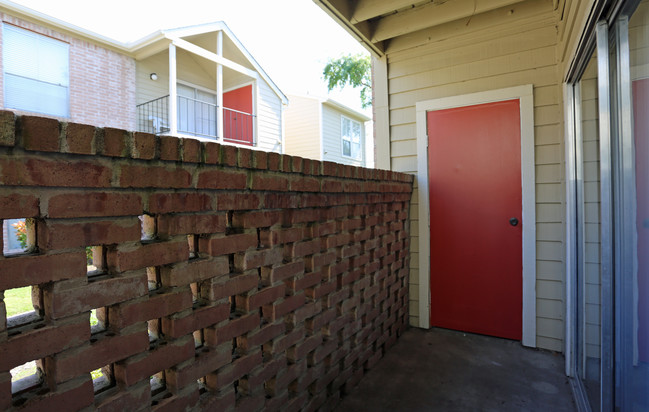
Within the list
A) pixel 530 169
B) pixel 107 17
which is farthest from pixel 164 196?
pixel 107 17

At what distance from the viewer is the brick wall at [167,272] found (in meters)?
0.77

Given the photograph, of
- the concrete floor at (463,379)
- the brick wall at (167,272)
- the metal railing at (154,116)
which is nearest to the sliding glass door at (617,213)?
the concrete floor at (463,379)

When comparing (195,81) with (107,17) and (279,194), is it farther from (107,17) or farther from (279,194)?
(279,194)

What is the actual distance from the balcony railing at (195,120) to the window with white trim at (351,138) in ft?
14.4

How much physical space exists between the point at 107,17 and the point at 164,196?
1053 cm

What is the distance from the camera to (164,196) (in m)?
1.02

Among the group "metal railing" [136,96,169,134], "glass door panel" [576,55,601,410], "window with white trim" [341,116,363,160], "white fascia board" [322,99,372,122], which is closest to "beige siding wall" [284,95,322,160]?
"white fascia board" [322,99,372,122]

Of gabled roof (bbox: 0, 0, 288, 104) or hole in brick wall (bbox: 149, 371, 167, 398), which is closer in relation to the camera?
hole in brick wall (bbox: 149, 371, 167, 398)

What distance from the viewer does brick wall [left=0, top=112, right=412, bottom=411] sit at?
30.3 inches

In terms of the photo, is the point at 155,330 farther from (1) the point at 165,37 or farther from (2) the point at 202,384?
(1) the point at 165,37

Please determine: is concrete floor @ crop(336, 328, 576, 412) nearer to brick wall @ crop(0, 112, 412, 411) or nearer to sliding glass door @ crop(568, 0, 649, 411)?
sliding glass door @ crop(568, 0, 649, 411)

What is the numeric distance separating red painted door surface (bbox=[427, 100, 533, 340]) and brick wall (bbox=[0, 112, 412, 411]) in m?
1.57

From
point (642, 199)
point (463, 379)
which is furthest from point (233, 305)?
point (463, 379)

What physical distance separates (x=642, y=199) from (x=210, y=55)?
27.1ft
